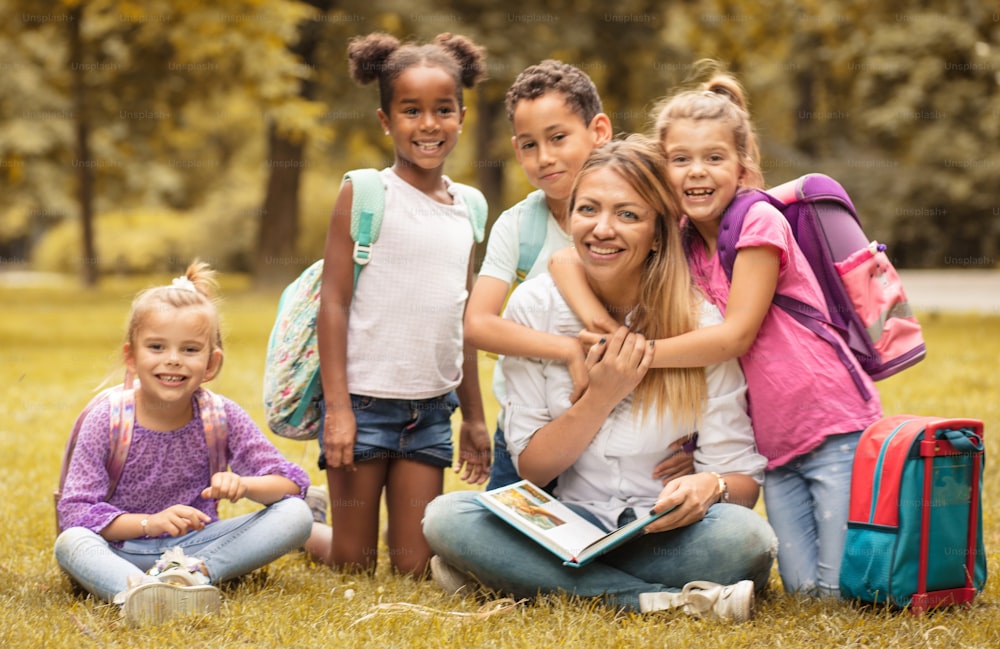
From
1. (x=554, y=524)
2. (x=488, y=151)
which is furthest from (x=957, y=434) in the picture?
(x=488, y=151)

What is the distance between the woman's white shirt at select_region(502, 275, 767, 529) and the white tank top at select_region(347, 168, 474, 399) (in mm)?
503

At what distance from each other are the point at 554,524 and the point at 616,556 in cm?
24

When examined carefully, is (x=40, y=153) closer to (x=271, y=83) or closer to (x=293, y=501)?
(x=271, y=83)

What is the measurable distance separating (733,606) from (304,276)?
188cm

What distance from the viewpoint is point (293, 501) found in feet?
11.5

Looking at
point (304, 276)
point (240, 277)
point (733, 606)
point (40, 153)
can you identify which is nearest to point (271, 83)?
point (304, 276)

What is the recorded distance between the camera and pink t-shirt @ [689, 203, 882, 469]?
3227 mm

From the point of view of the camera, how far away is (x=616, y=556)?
10.6 feet

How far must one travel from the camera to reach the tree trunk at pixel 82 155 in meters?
14.6

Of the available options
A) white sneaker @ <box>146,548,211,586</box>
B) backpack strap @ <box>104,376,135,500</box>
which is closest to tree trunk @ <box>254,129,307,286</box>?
backpack strap @ <box>104,376,135,500</box>

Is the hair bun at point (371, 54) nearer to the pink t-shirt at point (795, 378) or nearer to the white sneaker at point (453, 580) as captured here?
the pink t-shirt at point (795, 378)

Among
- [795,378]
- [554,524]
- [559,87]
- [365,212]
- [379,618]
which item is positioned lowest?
[379,618]

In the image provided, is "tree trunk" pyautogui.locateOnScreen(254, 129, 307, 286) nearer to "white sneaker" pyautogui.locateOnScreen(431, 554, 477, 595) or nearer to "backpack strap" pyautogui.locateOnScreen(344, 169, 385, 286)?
"backpack strap" pyautogui.locateOnScreen(344, 169, 385, 286)

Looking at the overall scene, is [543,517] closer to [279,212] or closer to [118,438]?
[118,438]
